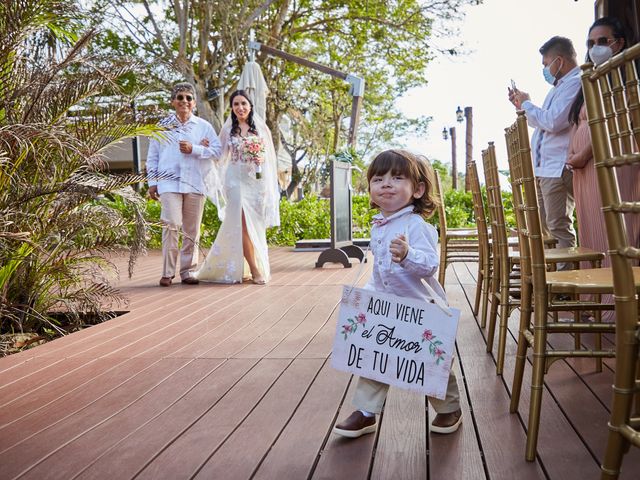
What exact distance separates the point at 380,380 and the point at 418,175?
0.71 metres

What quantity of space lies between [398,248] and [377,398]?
54 cm

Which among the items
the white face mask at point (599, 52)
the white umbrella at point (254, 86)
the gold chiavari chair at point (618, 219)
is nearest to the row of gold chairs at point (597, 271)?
the gold chiavari chair at point (618, 219)

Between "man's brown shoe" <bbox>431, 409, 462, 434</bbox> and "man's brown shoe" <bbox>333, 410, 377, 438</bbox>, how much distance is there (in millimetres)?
224

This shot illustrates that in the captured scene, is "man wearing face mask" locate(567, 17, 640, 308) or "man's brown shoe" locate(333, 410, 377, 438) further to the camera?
"man wearing face mask" locate(567, 17, 640, 308)

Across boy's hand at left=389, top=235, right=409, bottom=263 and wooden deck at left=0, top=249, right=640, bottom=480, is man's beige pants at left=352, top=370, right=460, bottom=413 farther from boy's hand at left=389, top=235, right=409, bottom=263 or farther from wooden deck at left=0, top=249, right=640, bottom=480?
boy's hand at left=389, top=235, right=409, bottom=263

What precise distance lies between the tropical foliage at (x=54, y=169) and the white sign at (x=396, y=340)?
238 centimetres

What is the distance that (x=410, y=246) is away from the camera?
A: 2.38 meters

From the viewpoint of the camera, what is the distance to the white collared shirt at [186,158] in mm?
6906

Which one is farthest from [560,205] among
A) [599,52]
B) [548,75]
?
[599,52]

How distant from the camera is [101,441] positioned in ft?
8.10

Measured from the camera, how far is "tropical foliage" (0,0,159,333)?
14.0 feet

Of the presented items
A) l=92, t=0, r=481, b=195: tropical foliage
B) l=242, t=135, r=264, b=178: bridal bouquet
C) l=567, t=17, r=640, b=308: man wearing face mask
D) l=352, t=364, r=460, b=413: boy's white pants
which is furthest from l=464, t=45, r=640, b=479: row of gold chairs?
l=92, t=0, r=481, b=195: tropical foliage

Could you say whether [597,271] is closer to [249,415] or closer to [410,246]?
[410,246]

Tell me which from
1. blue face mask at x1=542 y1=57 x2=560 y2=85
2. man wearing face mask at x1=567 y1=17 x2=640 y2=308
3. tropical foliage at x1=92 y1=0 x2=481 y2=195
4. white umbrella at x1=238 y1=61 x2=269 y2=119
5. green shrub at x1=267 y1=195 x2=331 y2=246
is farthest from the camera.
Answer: tropical foliage at x1=92 y1=0 x2=481 y2=195
